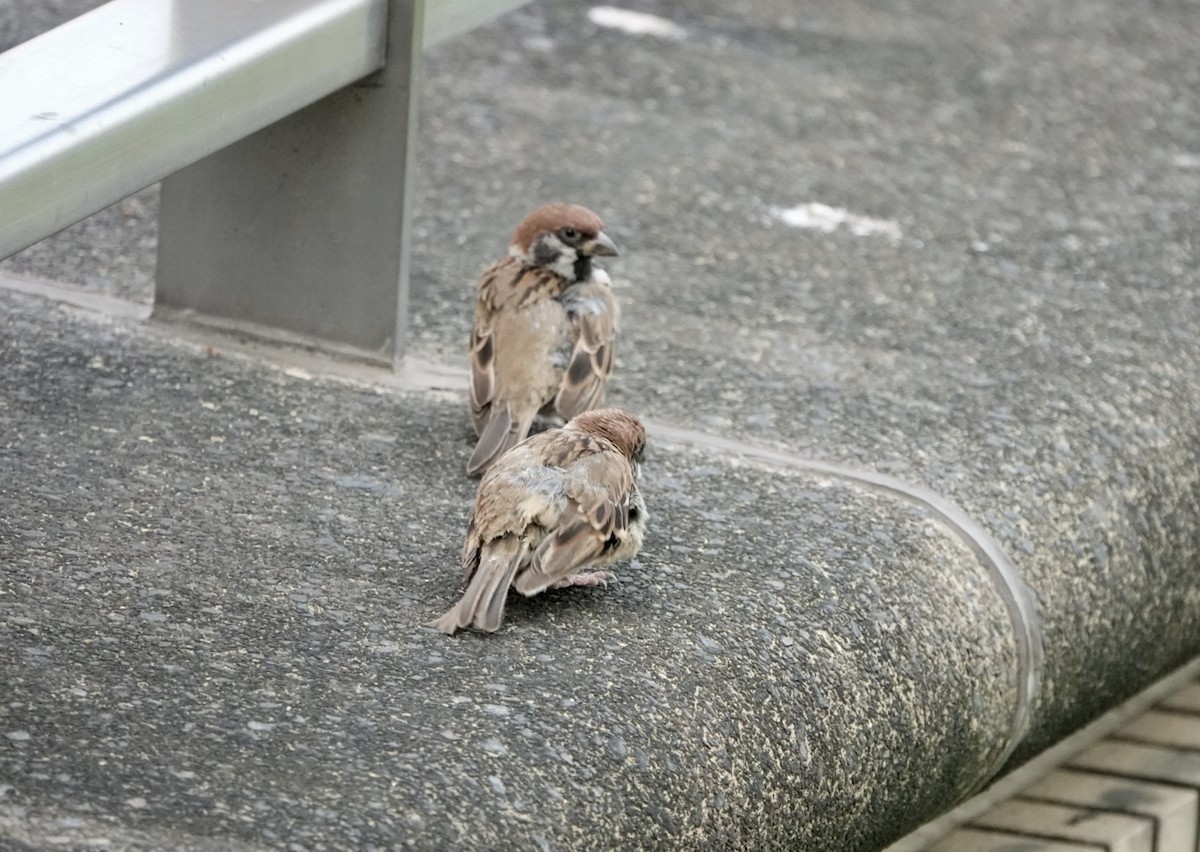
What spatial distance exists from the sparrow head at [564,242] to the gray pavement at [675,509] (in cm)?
26

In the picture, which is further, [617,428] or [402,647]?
[617,428]

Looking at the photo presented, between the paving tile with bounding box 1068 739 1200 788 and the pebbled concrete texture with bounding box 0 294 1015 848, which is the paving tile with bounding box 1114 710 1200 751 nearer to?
the paving tile with bounding box 1068 739 1200 788

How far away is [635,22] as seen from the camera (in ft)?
20.7

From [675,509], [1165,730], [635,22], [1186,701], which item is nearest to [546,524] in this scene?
[675,509]

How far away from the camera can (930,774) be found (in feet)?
9.65

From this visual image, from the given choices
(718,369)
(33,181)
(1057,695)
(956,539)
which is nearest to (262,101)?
(33,181)

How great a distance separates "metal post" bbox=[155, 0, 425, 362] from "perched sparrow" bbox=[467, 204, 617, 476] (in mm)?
221

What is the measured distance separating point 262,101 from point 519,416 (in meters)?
0.74

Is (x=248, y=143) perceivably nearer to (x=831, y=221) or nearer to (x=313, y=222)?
(x=313, y=222)

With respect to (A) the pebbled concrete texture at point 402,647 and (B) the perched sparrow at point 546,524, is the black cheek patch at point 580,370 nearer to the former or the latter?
(A) the pebbled concrete texture at point 402,647

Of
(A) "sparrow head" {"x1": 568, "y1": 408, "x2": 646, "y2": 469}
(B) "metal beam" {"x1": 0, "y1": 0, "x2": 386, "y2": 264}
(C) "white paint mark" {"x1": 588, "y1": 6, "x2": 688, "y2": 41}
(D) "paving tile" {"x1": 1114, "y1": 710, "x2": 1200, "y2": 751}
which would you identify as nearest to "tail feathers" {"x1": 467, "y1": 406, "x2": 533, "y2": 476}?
(A) "sparrow head" {"x1": 568, "y1": 408, "x2": 646, "y2": 469}

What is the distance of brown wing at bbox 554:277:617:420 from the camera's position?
352 centimetres

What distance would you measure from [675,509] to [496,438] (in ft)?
1.21

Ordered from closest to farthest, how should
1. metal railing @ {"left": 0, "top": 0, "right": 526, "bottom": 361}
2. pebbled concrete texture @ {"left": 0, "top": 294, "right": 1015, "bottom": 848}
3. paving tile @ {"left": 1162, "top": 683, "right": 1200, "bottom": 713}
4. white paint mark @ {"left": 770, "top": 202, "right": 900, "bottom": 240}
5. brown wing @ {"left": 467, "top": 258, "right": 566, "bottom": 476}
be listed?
pebbled concrete texture @ {"left": 0, "top": 294, "right": 1015, "bottom": 848} → metal railing @ {"left": 0, "top": 0, "right": 526, "bottom": 361} → brown wing @ {"left": 467, "top": 258, "right": 566, "bottom": 476} → paving tile @ {"left": 1162, "top": 683, "right": 1200, "bottom": 713} → white paint mark @ {"left": 770, "top": 202, "right": 900, "bottom": 240}
